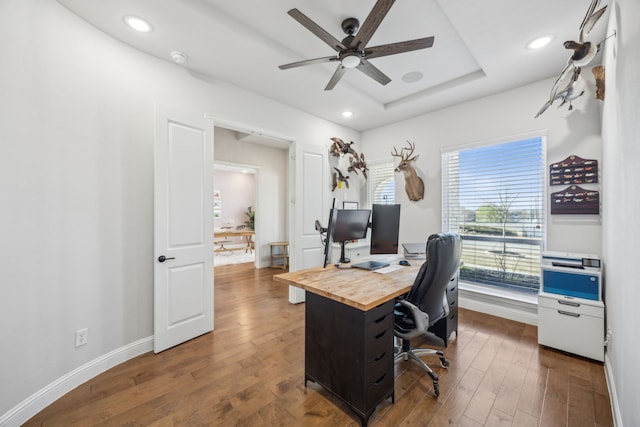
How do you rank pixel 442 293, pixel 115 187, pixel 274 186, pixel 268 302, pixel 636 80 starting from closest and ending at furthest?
1. pixel 636 80
2. pixel 442 293
3. pixel 115 187
4. pixel 268 302
5. pixel 274 186

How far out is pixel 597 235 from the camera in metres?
2.54

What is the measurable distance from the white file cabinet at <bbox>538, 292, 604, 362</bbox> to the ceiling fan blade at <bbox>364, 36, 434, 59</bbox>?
2.53 metres

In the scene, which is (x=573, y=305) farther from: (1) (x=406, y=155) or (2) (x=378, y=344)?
(1) (x=406, y=155)

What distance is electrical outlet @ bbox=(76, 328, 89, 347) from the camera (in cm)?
195

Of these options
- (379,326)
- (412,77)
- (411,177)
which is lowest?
(379,326)

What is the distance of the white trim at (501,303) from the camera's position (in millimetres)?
2913

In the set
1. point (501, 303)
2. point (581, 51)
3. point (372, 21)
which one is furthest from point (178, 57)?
point (501, 303)

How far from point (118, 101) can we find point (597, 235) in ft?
15.7

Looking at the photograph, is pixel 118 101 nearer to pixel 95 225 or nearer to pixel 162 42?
pixel 162 42

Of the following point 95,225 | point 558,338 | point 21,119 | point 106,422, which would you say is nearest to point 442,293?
point 558,338

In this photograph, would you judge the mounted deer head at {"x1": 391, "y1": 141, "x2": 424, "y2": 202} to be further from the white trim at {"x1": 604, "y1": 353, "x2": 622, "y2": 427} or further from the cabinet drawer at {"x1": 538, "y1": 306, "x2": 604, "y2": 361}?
the white trim at {"x1": 604, "y1": 353, "x2": 622, "y2": 427}

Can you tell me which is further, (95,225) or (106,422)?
(95,225)

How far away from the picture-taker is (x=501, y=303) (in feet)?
10.2

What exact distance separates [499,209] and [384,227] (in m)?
2.03
